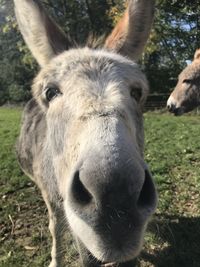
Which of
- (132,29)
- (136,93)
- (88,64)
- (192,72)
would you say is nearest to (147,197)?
(136,93)

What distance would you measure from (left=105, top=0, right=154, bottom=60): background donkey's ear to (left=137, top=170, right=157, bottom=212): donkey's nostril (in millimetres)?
1789

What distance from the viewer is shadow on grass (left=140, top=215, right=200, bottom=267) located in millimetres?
4676

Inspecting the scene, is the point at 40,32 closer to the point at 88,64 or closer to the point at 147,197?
the point at 88,64

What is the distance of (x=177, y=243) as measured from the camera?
16.5 feet

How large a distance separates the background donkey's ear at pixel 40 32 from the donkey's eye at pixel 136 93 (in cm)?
97

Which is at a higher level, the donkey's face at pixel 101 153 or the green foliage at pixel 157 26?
the donkey's face at pixel 101 153

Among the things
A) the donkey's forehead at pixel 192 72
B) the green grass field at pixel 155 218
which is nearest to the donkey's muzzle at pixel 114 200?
the green grass field at pixel 155 218

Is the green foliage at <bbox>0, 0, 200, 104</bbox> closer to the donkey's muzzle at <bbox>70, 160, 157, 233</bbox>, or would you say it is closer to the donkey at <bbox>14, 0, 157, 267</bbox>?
the donkey at <bbox>14, 0, 157, 267</bbox>

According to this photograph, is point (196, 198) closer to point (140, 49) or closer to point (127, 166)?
point (140, 49)

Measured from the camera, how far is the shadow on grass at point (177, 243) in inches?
184

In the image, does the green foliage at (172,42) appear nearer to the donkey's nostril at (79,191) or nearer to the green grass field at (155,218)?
the green grass field at (155,218)

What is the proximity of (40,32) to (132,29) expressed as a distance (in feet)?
2.78

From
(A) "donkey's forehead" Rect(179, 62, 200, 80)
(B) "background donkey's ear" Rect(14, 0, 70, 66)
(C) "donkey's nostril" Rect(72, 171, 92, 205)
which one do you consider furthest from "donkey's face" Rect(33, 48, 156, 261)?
(A) "donkey's forehead" Rect(179, 62, 200, 80)

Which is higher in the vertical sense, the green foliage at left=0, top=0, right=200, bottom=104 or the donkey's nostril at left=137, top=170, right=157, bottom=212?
the donkey's nostril at left=137, top=170, right=157, bottom=212
